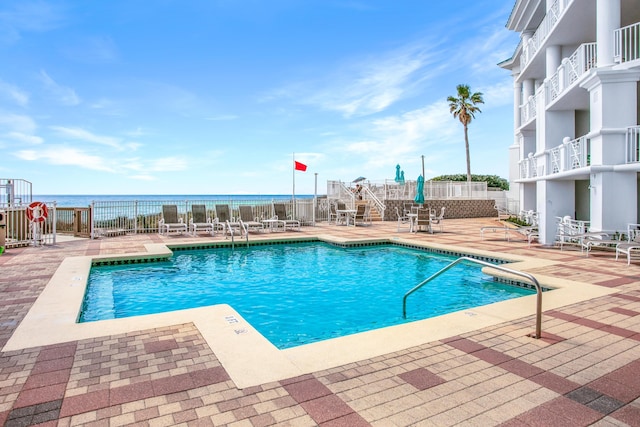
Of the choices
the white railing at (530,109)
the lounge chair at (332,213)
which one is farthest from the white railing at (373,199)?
the white railing at (530,109)

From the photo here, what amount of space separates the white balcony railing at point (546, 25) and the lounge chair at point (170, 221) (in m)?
14.4

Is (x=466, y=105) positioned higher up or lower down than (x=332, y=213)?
higher up

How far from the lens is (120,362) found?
3.17 meters

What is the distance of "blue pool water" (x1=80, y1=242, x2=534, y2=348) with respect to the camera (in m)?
5.55

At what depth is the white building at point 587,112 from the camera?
9195 millimetres

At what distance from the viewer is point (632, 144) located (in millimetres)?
8977

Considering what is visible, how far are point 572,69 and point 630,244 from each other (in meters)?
6.00

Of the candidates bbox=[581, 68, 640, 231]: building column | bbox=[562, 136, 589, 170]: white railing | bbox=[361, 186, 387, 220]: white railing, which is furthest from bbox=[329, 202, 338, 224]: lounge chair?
bbox=[581, 68, 640, 231]: building column

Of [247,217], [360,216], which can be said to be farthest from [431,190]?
[247,217]

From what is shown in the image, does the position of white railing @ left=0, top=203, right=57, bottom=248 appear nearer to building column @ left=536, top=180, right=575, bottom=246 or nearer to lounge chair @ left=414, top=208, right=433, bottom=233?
lounge chair @ left=414, top=208, right=433, bottom=233

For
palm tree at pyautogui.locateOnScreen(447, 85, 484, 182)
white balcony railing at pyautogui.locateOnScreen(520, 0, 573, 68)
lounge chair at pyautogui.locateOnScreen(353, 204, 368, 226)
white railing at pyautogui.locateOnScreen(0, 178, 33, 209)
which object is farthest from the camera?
palm tree at pyautogui.locateOnScreen(447, 85, 484, 182)

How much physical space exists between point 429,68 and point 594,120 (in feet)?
34.7

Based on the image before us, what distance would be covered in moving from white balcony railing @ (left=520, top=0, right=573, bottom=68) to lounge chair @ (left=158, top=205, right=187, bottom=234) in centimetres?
1443

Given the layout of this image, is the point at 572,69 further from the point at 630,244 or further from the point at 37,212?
the point at 37,212
